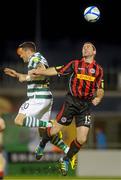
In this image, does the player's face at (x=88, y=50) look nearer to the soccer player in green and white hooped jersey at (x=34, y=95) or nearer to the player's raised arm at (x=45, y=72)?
the player's raised arm at (x=45, y=72)

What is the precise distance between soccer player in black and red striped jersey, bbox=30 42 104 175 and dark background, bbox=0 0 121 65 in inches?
1146

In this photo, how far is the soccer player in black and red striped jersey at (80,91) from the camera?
16.5 m

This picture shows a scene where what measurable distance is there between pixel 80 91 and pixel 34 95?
0.92 meters

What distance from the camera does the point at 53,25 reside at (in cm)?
4738

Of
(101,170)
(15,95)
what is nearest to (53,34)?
(15,95)

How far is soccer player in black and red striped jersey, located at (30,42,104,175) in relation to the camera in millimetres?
16516

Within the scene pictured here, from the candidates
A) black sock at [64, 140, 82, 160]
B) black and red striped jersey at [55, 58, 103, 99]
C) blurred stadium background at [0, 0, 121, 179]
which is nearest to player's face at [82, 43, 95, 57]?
black and red striped jersey at [55, 58, 103, 99]

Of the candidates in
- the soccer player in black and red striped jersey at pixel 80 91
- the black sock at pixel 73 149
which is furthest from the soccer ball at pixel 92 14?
the black sock at pixel 73 149

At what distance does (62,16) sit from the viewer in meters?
47.3

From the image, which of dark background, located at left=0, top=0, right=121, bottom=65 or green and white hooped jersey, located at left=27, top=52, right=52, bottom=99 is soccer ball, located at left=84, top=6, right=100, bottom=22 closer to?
green and white hooped jersey, located at left=27, top=52, right=52, bottom=99

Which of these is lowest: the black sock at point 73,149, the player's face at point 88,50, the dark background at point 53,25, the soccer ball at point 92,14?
the black sock at point 73,149

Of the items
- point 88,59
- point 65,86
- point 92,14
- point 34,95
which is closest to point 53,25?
point 65,86

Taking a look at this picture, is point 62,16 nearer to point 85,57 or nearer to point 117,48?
point 117,48

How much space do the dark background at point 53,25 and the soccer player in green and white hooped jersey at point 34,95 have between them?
2892 cm
